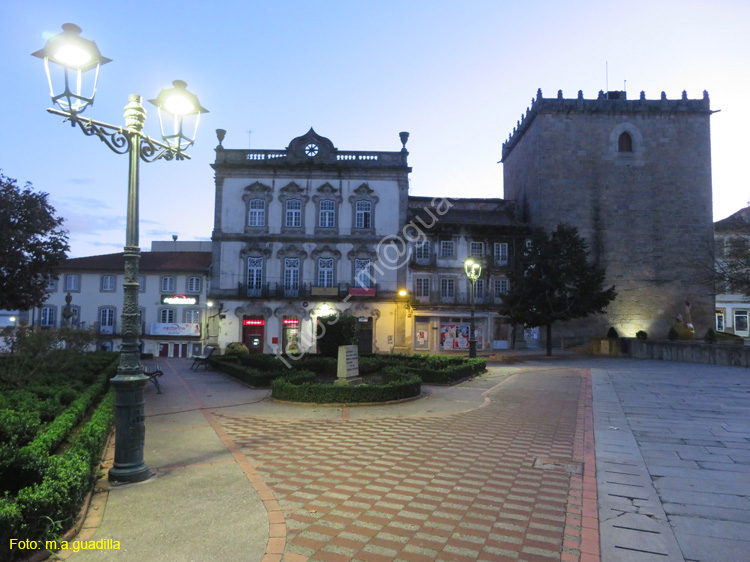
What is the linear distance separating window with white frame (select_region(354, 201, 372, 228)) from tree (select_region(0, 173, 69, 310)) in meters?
19.6

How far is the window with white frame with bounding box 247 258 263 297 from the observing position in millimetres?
37844

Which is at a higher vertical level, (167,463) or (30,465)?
(30,465)

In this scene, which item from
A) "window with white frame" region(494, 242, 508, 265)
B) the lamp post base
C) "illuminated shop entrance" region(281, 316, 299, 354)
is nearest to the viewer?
the lamp post base

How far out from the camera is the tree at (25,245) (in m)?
22.2

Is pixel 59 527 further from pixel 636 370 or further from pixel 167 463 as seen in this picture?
pixel 636 370

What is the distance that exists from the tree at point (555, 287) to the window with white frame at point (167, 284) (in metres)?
24.3

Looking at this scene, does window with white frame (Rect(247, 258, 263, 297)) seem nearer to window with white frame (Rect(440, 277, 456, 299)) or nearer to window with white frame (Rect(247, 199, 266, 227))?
window with white frame (Rect(247, 199, 266, 227))

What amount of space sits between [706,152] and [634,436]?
39064 millimetres

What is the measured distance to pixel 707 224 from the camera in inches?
1561

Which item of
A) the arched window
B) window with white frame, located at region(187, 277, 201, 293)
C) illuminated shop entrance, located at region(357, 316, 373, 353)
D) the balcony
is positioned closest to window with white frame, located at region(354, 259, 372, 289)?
illuminated shop entrance, located at region(357, 316, 373, 353)

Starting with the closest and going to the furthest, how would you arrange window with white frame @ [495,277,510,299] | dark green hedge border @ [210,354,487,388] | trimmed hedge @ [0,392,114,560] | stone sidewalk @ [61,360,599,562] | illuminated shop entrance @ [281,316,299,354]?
trimmed hedge @ [0,392,114,560] → stone sidewalk @ [61,360,599,562] → dark green hedge border @ [210,354,487,388] → illuminated shop entrance @ [281,316,299,354] → window with white frame @ [495,277,510,299]

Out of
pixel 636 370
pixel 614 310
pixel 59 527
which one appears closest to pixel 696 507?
pixel 59 527

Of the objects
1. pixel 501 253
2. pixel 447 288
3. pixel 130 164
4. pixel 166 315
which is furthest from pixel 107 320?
pixel 130 164

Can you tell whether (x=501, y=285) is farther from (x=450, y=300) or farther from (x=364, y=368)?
(x=364, y=368)
